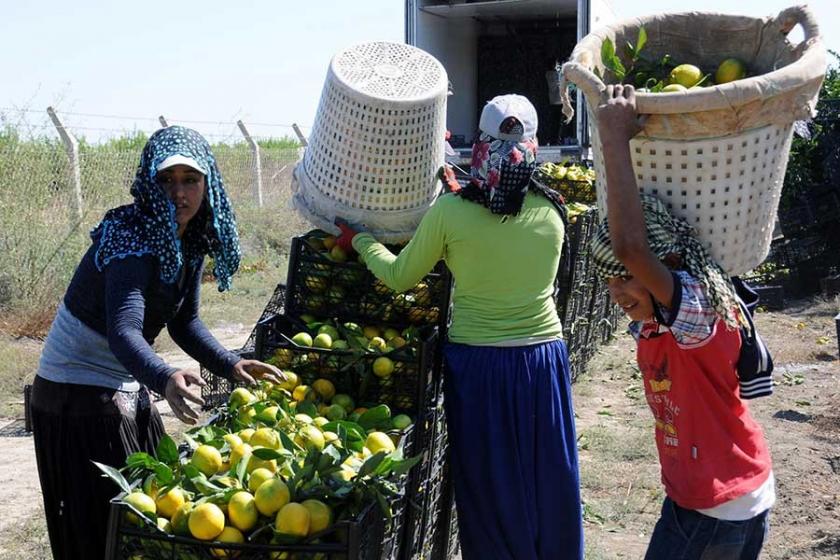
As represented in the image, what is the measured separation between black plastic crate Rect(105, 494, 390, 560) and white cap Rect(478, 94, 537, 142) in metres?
1.55

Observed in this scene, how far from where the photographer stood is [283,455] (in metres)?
2.60

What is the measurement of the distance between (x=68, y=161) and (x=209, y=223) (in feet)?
26.4

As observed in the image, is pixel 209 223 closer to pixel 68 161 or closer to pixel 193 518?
Result: pixel 193 518

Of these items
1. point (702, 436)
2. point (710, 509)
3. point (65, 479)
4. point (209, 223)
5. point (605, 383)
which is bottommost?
point (605, 383)

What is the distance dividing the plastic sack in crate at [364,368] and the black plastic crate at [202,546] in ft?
3.47

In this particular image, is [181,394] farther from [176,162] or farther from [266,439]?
[176,162]

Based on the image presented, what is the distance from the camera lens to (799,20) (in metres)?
2.40

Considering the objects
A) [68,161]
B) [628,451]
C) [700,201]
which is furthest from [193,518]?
[68,161]

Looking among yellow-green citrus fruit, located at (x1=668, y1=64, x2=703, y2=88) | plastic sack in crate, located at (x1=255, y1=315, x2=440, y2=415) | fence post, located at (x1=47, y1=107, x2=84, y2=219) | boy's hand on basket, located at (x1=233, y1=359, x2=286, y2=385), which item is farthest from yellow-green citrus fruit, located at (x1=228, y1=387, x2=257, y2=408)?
fence post, located at (x1=47, y1=107, x2=84, y2=219)

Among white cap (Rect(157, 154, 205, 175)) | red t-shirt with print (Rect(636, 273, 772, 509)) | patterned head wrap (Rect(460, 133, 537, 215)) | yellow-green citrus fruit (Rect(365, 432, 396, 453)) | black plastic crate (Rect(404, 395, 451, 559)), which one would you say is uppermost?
white cap (Rect(157, 154, 205, 175))

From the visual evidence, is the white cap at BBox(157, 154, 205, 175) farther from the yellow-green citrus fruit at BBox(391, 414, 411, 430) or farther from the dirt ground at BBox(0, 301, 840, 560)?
the dirt ground at BBox(0, 301, 840, 560)

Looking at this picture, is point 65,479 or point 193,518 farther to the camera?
point 65,479

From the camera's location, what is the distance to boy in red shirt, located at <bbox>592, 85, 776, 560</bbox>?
7.20 feet

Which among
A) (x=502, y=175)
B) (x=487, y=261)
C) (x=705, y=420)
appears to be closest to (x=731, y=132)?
(x=705, y=420)
